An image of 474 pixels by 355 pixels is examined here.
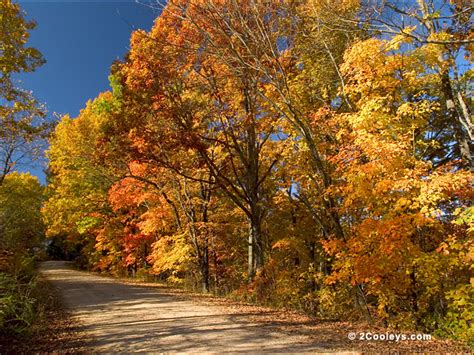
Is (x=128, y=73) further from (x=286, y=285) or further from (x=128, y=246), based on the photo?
(x=128, y=246)

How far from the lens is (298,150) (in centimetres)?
1270

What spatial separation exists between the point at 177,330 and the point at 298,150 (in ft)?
26.7

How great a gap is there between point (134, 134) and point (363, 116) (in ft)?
→ 26.8

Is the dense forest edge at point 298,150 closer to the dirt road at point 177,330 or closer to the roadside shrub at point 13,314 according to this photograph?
the roadside shrub at point 13,314

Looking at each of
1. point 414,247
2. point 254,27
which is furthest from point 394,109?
point 254,27

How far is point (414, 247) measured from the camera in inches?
291

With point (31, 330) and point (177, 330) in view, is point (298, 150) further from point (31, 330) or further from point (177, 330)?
point (31, 330)

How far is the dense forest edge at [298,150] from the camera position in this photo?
7.34 metres

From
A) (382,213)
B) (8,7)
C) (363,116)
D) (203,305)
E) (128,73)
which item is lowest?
(203,305)

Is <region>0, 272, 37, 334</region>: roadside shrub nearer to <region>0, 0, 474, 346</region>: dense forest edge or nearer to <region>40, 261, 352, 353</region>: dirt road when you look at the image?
<region>0, 0, 474, 346</region>: dense forest edge

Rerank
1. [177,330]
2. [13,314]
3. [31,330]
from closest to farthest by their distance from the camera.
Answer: [177,330]
[31,330]
[13,314]

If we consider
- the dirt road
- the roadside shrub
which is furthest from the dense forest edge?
the dirt road

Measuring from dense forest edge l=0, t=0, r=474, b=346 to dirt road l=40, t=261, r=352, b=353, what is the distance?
1.76 m

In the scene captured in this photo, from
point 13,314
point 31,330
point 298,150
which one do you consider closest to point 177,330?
point 31,330
